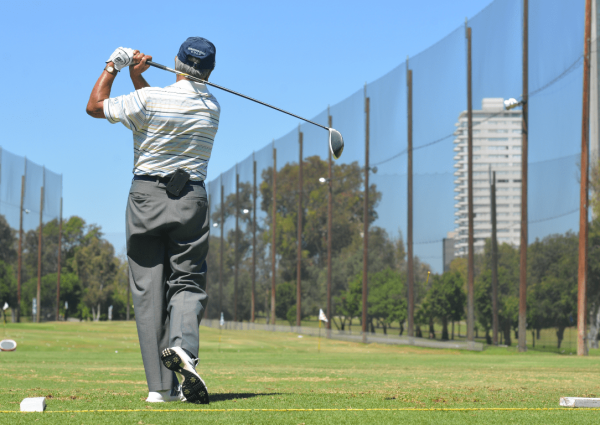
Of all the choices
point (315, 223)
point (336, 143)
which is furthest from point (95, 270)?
point (336, 143)

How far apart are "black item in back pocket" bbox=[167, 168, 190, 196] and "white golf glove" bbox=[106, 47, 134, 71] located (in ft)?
2.52

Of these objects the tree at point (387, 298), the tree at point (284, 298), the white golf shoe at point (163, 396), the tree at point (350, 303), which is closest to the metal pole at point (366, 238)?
the tree at point (387, 298)

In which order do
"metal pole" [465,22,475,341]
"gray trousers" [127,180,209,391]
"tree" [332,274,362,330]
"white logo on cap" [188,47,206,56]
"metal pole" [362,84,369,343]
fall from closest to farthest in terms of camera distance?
"gray trousers" [127,180,209,391] < "white logo on cap" [188,47,206,56] < "metal pole" [465,22,475,341] < "metal pole" [362,84,369,343] < "tree" [332,274,362,330]

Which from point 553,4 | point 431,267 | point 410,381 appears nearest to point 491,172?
point 431,267

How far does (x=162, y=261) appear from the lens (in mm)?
4266

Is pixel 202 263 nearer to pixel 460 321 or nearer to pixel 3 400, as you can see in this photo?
pixel 3 400

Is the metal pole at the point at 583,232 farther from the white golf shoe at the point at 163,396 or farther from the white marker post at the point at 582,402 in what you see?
the white golf shoe at the point at 163,396

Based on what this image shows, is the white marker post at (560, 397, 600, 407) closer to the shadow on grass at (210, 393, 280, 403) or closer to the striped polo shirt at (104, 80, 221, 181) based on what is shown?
the shadow on grass at (210, 393, 280, 403)

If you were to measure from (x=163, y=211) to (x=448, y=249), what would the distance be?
31463mm

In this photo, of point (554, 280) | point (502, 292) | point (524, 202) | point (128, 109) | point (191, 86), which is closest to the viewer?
point (128, 109)

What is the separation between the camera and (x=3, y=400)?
4.04 m

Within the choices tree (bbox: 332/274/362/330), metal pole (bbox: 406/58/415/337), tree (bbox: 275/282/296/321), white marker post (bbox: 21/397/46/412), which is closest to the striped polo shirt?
white marker post (bbox: 21/397/46/412)

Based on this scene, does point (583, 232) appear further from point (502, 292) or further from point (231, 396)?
point (231, 396)

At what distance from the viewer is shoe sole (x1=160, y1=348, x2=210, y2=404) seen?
3762 mm
